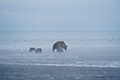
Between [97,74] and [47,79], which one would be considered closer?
[47,79]

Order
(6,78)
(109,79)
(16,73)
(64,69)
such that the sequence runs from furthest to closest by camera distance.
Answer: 1. (64,69)
2. (16,73)
3. (6,78)
4. (109,79)

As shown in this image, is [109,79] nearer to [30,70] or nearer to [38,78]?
[38,78]

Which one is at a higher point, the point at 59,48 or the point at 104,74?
the point at 59,48

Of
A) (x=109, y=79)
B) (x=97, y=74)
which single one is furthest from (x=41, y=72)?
(x=109, y=79)

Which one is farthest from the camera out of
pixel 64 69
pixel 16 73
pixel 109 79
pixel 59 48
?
pixel 59 48

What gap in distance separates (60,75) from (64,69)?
938mm

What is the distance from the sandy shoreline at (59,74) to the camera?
20.3ft

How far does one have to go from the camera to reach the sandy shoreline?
617 centimetres

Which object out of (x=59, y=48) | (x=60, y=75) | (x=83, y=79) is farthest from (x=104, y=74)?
(x=59, y=48)

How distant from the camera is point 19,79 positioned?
20.0ft

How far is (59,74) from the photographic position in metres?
6.61

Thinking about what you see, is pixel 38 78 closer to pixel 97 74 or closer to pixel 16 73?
pixel 16 73

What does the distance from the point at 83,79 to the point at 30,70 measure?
9.30 feet

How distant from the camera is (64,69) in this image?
24.3 ft
